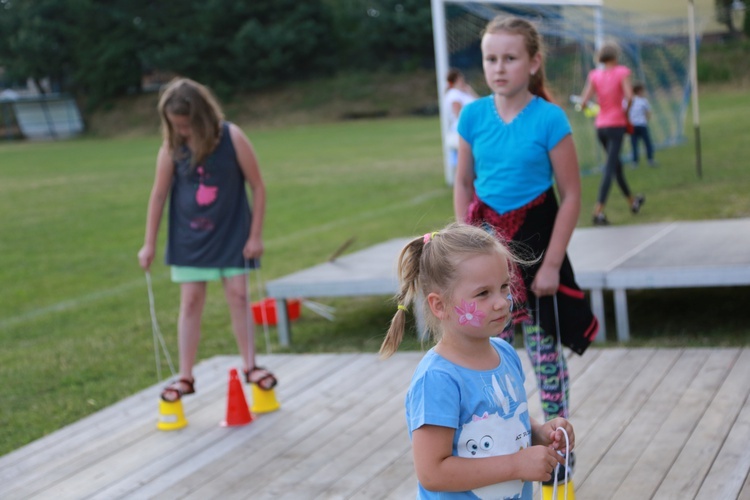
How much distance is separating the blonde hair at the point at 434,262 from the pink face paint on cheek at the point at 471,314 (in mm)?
52

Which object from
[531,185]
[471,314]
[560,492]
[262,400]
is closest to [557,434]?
[471,314]

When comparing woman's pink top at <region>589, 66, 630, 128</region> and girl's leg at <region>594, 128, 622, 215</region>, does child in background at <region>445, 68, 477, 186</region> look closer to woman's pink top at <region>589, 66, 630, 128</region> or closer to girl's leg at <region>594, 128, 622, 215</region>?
woman's pink top at <region>589, 66, 630, 128</region>

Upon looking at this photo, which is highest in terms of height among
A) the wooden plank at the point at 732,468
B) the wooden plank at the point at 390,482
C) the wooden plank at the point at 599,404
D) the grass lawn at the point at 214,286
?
the wooden plank at the point at 732,468

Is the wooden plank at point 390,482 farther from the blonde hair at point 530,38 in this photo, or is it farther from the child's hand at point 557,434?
the blonde hair at point 530,38

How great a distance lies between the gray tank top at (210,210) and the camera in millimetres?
5066

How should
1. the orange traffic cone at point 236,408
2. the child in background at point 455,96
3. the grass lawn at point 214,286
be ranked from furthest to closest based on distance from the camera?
1. the child in background at point 455,96
2. the grass lawn at point 214,286
3. the orange traffic cone at point 236,408

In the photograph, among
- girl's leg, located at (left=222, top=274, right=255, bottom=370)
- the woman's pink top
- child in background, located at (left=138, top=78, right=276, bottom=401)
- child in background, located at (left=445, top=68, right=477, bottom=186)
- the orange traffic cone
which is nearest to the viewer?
the orange traffic cone

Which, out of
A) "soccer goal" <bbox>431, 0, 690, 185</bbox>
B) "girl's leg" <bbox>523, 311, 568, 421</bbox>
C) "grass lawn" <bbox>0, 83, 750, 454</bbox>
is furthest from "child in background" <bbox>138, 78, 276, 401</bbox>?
"soccer goal" <bbox>431, 0, 690, 185</bbox>

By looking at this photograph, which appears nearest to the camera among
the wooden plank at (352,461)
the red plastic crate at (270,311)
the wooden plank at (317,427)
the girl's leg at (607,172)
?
the wooden plank at (352,461)

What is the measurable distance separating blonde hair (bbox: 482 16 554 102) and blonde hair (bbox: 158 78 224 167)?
6.15 feet

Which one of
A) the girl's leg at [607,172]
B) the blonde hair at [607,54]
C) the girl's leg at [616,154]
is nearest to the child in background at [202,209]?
the girl's leg at [607,172]

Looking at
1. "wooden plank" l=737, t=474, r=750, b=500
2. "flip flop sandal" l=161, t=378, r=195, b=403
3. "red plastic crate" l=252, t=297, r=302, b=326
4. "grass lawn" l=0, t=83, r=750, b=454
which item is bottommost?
"grass lawn" l=0, t=83, r=750, b=454

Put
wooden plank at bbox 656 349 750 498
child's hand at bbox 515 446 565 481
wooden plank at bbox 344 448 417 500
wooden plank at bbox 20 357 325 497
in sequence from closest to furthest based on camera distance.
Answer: child's hand at bbox 515 446 565 481 < wooden plank at bbox 656 349 750 498 < wooden plank at bbox 344 448 417 500 < wooden plank at bbox 20 357 325 497

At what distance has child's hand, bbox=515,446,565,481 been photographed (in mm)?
2242
